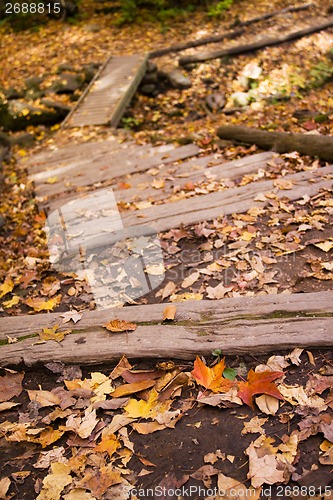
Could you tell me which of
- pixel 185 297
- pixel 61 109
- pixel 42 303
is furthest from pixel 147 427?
pixel 61 109

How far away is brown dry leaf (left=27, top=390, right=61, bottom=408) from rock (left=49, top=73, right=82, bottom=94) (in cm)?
966

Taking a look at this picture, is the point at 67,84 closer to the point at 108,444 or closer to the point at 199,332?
the point at 199,332

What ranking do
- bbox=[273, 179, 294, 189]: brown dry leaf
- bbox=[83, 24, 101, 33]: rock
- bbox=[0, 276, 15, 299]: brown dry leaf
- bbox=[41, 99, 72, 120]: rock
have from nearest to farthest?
1. bbox=[0, 276, 15, 299]: brown dry leaf
2. bbox=[273, 179, 294, 189]: brown dry leaf
3. bbox=[41, 99, 72, 120]: rock
4. bbox=[83, 24, 101, 33]: rock

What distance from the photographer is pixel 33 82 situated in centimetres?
1101

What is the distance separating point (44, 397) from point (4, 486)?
0.53 metres

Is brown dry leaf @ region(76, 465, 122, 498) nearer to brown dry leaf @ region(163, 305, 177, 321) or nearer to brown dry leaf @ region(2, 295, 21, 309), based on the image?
brown dry leaf @ region(163, 305, 177, 321)

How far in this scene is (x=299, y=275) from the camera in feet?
10.3

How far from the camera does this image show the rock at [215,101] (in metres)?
9.25

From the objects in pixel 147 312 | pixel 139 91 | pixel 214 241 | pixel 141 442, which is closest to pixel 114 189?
pixel 214 241

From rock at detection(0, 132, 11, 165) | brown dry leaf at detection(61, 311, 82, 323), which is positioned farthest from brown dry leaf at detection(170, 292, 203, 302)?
rock at detection(0, 132, 11, 165)

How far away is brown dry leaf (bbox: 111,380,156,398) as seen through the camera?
2.39 m

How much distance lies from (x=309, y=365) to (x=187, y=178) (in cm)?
336

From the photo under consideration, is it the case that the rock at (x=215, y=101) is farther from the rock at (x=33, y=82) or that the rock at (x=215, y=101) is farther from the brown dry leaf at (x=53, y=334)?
the brown dry leaf at (x=53, y=334)

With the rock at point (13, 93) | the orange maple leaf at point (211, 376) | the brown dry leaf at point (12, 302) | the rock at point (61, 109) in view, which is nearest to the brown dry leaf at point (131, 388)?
the orange maple leaf at point (211, 376)
